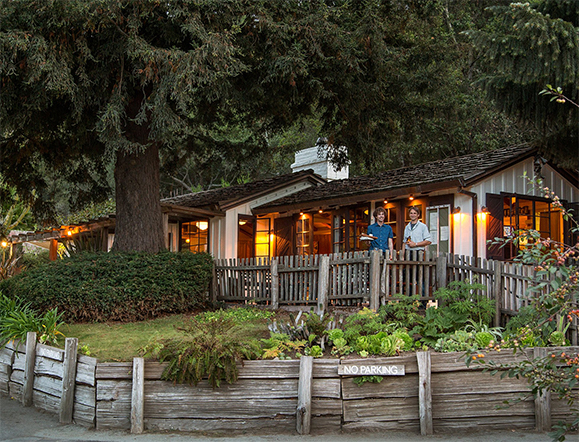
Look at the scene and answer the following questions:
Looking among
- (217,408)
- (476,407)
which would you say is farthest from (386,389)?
(217,408)

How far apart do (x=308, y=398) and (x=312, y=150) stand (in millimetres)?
16138

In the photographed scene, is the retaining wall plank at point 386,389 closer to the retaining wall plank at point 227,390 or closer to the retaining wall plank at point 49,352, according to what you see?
the retaining wall plank at point 227,390

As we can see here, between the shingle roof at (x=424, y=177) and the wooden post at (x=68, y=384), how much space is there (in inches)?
360

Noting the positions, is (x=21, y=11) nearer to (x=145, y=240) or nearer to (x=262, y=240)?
(x=145, y=240)

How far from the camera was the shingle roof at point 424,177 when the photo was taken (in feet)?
45.5

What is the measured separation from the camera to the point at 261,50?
41.9ft

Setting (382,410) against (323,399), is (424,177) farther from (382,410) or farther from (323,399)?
(323,399)

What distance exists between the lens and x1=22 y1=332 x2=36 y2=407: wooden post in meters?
8.25

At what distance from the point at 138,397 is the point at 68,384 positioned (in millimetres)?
1092

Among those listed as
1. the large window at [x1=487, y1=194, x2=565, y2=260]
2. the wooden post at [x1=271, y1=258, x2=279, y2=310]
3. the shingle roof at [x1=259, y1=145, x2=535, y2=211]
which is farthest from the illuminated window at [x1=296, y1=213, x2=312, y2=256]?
the wooden post at [x1=271, y1=258, x2=279, y2=310]

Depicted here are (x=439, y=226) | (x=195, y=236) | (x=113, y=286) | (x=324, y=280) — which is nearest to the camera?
(x=324, y=280)

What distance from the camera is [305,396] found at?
22.5 feet

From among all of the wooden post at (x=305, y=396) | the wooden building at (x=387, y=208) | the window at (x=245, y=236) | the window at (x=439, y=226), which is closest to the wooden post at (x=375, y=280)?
the wooden post at (x=305, y=396)

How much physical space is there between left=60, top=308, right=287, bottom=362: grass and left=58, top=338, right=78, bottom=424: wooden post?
1.73 ft
